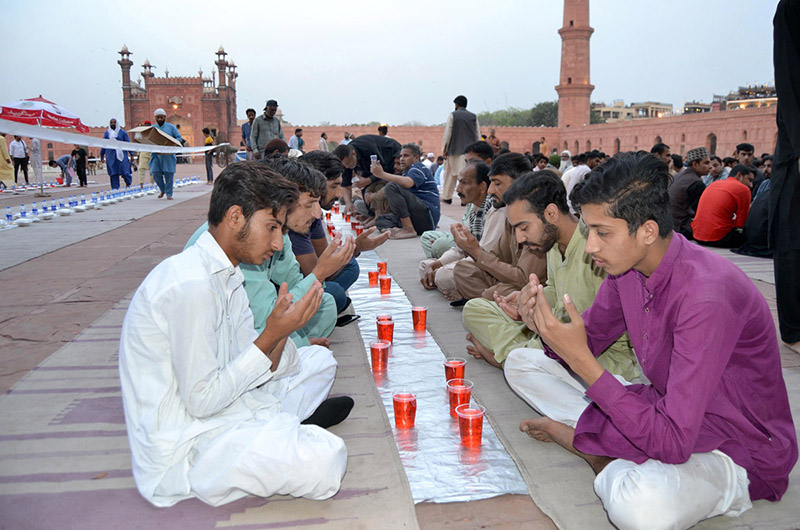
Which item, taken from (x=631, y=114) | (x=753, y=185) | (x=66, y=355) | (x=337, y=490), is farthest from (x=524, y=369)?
(x=631, y=114)

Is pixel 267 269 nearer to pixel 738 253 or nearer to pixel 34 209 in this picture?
pixel 738 253

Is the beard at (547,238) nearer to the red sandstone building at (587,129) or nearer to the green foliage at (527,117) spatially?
the red sandstone building at (587,129)

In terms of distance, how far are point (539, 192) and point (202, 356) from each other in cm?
167

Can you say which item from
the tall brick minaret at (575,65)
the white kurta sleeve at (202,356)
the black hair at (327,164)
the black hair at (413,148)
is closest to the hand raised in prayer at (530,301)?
the white kurta sleeve at (202,356)

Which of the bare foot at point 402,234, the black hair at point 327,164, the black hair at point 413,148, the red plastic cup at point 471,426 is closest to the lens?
the red plastic cup at point 471,426

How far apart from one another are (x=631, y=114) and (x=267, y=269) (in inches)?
3529

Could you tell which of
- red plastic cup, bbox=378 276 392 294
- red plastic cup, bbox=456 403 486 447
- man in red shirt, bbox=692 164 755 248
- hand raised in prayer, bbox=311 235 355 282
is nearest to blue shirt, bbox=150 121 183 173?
red plastic cup, bbox=378 276 392 294

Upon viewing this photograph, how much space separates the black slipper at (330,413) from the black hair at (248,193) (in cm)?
85

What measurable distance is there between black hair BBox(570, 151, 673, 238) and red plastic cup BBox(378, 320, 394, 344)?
1744mm

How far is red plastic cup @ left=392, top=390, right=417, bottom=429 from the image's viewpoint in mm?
2422

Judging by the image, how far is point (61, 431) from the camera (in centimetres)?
239

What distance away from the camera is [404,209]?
734 centimetres

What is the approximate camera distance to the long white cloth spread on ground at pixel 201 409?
5.66ft

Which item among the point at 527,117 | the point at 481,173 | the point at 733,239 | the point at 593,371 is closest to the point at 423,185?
the point at 481,173
